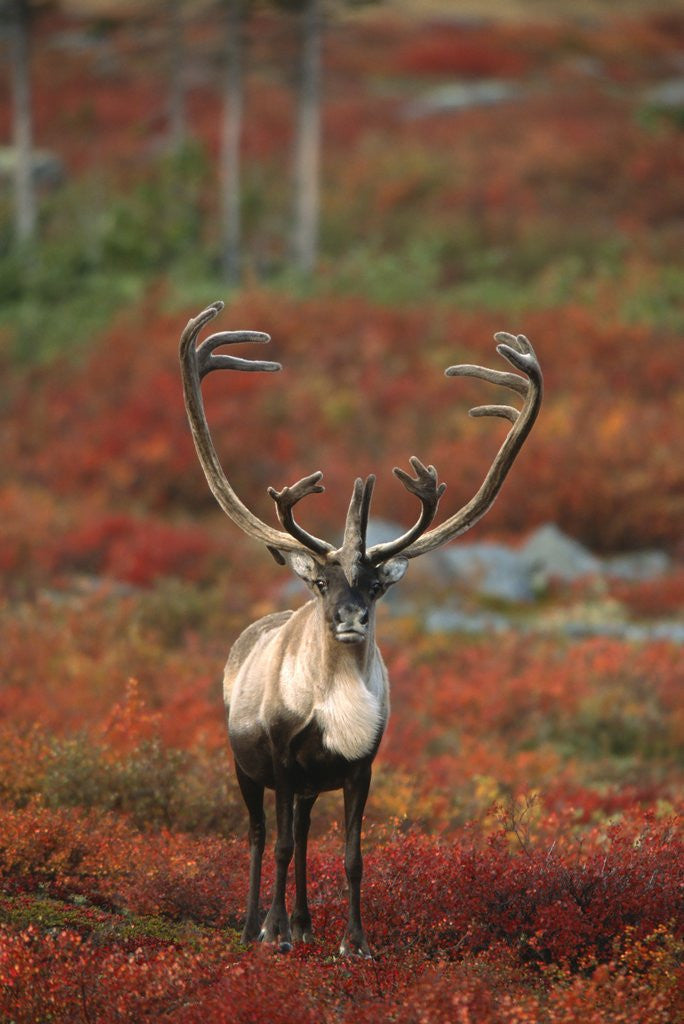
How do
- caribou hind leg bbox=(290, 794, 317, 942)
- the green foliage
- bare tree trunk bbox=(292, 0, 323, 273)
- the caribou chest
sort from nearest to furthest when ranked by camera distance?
1. the caribou chest
2. caribou hind leg bbox=(290, 794, 317, 942)
3. the green foliage
4. bare tree trunk bbox=(292, 0, 323, 273)

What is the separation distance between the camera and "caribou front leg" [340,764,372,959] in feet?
21.1

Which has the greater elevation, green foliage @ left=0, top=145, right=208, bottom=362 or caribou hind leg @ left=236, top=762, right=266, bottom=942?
green foliage @ left=0, top=145, right=208, bottom=362

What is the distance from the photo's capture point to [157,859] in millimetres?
7691

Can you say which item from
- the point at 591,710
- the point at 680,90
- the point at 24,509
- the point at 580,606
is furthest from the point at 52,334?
the point at 680,90

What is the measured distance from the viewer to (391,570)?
6621 mm

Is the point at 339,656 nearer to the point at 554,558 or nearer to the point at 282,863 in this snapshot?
the point at 282,863

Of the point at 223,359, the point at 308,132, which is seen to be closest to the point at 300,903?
the point at 223,359

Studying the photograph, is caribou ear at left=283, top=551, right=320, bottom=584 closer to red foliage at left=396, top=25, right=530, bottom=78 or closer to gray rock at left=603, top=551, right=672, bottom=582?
gray rock at left=603, top=551, right=672, bottom=582

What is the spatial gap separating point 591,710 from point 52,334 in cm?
1663

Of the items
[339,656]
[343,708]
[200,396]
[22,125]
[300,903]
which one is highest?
[22,125]

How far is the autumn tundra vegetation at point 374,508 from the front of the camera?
22.1 feet

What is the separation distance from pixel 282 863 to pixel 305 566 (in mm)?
1388

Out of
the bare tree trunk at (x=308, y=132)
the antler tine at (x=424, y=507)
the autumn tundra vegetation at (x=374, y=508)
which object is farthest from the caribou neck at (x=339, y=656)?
the bare tree trunk at (x=308, y=132)

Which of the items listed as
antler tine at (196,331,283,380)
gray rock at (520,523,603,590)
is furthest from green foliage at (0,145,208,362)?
antler tine at (196,331,283,380)
